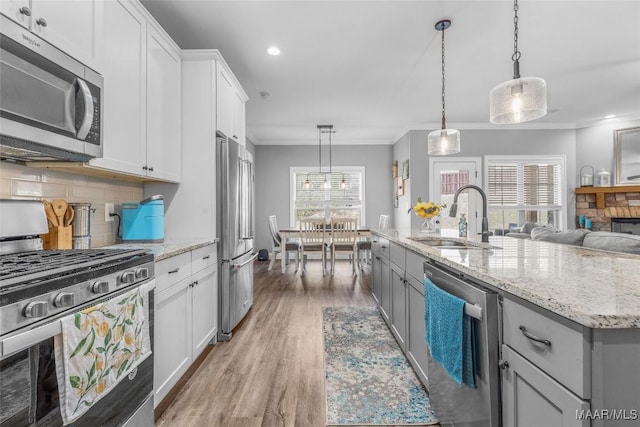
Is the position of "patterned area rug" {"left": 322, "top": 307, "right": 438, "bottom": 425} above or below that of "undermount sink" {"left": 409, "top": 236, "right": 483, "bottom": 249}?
below

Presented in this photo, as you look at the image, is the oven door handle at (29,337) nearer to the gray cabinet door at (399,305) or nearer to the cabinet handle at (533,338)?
the cabinet handle at (533,338)

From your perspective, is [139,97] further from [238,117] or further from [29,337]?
[29,337]

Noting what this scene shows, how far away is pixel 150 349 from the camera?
1448 mm

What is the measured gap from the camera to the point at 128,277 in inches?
51.1

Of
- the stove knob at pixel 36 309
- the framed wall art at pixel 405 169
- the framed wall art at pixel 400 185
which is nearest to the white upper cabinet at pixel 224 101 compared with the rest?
the stove knob at pixel 36 309

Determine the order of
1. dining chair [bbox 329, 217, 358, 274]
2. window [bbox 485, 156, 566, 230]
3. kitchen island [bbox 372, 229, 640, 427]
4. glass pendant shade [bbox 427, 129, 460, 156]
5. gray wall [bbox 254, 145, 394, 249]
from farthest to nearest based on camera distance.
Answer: gray wall [bbox 254, 145, 394, 249], window [bbox 485, 156, 566, 230], dining chair [bbox 329, 217, 358, 274], glass pendant shade [bbox 427, 129, 460, 156], kitchen island [bbox 372, 229, 640, 427]

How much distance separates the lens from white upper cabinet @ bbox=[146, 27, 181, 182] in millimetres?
2143

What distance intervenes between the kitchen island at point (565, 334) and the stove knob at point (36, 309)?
1.38 metres

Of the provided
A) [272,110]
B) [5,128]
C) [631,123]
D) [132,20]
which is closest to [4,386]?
[5,128]

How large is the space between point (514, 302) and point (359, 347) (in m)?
1.74

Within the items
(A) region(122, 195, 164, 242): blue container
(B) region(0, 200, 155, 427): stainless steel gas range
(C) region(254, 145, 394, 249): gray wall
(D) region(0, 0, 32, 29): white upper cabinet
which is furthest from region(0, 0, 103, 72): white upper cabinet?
(C) region(254, 145, 394, 249): gray wall

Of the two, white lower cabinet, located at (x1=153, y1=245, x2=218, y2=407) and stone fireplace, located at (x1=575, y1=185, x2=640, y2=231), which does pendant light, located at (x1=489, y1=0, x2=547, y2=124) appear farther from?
stone fireplace, located at (x1=575, y1=185, x2=640, y2=231)

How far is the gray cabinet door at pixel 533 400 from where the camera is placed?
729mm

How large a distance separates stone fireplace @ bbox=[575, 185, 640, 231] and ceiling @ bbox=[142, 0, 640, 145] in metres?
1.37
